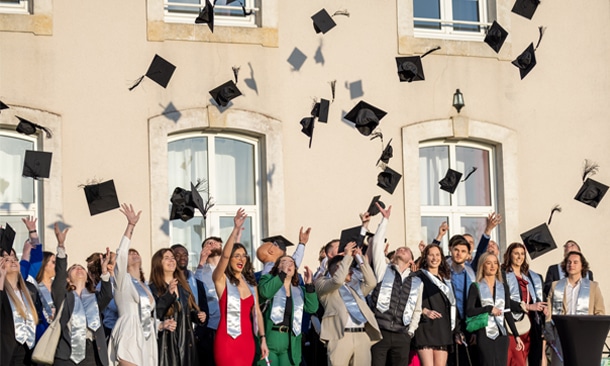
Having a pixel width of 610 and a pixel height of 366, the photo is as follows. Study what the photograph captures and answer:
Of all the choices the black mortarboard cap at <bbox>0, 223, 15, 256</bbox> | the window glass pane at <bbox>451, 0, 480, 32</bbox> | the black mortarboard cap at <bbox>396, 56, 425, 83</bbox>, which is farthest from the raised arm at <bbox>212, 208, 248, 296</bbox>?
the window glass pane at <bbox>451, 0, 480, 32</bbox>

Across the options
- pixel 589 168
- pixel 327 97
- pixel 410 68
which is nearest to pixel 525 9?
pixel 410 68

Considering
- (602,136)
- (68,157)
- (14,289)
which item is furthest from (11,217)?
(602,136)

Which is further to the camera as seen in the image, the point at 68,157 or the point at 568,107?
the point at 568,107

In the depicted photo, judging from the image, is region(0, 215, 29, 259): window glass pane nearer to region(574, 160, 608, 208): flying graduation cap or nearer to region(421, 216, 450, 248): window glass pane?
region(421, 216, 450, 248): window glass pane

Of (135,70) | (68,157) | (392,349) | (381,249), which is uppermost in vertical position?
(135,70)

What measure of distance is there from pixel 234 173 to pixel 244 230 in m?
0.69

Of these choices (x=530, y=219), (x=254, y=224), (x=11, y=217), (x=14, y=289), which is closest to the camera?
(x=14, y=289)

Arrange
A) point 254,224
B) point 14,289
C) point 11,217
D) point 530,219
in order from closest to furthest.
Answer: point 14,289 < point 11,217 < point 254,224 < point 530,219

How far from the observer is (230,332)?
11.2 meters

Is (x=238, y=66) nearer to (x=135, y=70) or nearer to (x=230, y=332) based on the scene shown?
(x=135, y=70)

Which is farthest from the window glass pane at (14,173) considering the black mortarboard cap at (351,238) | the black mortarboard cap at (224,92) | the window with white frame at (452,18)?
the window with white frame at (452,18)

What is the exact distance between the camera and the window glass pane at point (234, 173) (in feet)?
48.4

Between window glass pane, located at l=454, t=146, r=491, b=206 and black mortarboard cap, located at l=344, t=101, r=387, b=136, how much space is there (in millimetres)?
1732

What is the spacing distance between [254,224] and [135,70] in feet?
7.52
